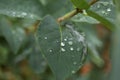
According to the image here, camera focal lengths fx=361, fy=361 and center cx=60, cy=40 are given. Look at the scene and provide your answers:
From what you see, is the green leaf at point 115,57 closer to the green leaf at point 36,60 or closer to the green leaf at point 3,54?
the green leaf at point 36,60

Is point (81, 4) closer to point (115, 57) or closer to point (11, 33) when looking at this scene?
point (115, 57)

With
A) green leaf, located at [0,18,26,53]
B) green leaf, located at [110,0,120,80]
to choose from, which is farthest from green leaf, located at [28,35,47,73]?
green leaf, located at [110,0,120,80]

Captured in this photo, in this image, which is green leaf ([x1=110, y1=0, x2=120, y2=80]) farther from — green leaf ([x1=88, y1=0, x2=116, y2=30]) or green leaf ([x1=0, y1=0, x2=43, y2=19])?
green leaf ([x1=0, y1=0, x2=43, y2=19])

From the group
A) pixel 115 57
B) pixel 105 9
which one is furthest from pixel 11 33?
pixel 115 57

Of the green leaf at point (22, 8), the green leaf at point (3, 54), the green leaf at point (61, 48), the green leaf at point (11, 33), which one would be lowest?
the green leaf at point (3, 54)

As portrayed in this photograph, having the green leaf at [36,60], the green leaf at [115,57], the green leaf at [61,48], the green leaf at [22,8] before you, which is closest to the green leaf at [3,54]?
the green leaf at [36,60]

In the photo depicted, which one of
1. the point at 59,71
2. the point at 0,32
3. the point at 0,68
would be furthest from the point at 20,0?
the point at 0,68
